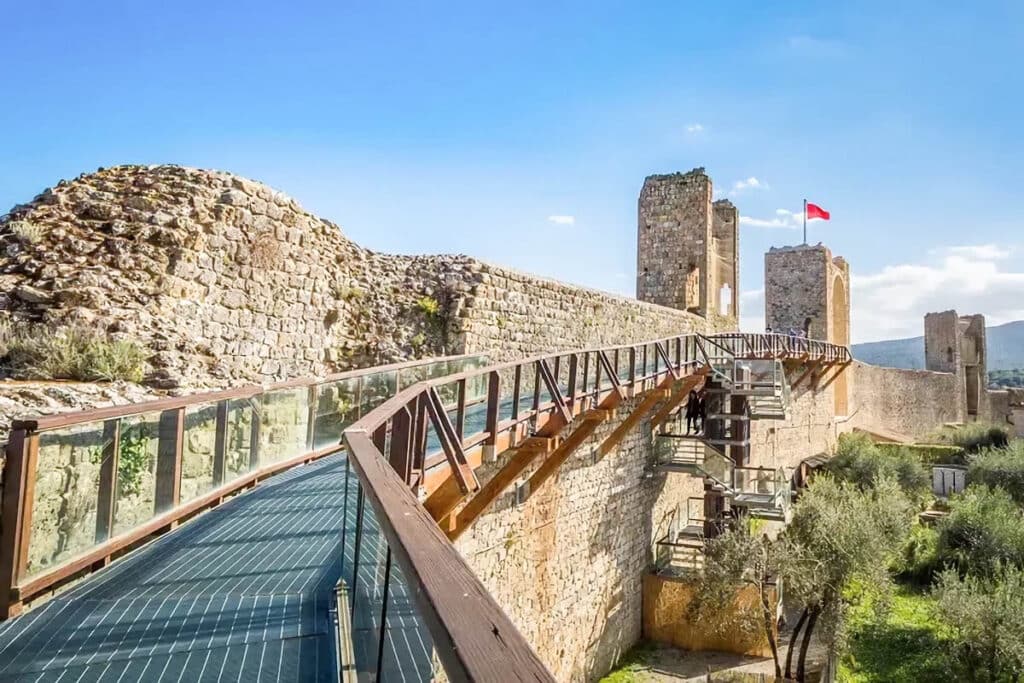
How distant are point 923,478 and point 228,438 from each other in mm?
22843

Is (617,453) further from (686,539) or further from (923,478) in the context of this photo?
(923,478)

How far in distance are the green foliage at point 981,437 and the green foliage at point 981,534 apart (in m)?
8.08

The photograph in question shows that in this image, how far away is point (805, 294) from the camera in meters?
25.8

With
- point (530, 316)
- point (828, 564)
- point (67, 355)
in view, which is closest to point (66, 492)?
point (67, 355)

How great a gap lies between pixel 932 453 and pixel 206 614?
27.1m

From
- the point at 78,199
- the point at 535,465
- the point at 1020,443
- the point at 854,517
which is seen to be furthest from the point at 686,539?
the point at 1020,443

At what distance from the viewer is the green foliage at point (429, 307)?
9.73m

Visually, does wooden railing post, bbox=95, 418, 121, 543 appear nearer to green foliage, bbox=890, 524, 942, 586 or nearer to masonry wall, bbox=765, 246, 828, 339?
green foliage, bbox=890, 524, 942, 586

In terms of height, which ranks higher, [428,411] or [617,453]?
[428,411]

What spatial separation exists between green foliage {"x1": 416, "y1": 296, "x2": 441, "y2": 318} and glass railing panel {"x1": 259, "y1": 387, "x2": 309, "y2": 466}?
413 cm

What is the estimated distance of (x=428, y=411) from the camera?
4090 mm

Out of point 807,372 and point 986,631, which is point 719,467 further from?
point 807,372

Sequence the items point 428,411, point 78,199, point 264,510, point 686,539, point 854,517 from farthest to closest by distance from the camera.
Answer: point 686,539 < point 854,517 < point 78,199 < point 264,510 < point 428,411

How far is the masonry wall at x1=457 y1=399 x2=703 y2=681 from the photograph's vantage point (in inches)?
299
